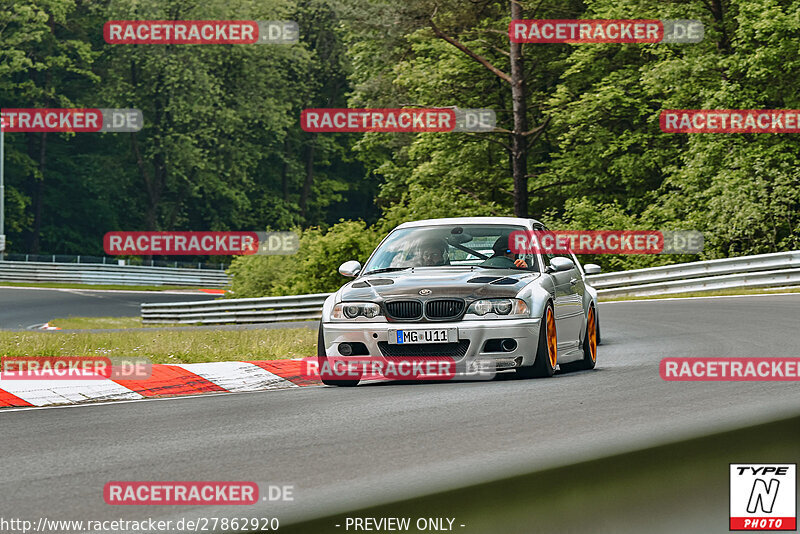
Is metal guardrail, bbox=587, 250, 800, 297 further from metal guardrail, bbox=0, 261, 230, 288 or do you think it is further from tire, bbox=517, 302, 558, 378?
metal guardrail, bbox=0, 261, 230, 288

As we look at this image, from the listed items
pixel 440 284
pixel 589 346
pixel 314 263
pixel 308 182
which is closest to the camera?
pixel 440 284

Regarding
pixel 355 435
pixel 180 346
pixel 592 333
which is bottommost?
pixel 355 435

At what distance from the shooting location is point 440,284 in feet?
34.0

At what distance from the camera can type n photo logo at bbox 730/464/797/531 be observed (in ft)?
15.3

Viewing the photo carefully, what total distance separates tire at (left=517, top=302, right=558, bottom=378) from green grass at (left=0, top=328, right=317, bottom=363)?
140 inches

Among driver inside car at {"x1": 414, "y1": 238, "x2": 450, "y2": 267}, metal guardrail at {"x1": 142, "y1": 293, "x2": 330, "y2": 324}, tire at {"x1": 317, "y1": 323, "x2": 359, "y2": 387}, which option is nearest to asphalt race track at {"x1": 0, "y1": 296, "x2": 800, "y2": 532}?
tire at {"x1": 317, "y1": 323, "x2": 359, "y2": 387}

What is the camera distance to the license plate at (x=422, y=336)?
33.1 feet

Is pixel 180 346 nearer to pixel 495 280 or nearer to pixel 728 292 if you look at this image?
pixel 495 280

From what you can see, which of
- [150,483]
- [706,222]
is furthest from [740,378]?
[706,222]

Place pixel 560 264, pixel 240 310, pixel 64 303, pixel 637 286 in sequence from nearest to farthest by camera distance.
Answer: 1. pixel 560 264
2. pixel 240 310
3. pixel 637 286
4. pixel 64 303

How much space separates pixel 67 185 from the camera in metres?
72.4

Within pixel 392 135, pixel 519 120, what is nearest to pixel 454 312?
pixel 519 120

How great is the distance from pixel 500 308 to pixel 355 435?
3246mm

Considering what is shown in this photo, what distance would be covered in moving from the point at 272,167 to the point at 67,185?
1474 centimetres
